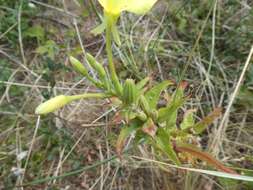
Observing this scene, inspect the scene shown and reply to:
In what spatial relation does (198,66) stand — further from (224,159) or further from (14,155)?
(14,155)

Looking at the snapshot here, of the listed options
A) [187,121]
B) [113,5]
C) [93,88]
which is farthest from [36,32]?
[113,5]

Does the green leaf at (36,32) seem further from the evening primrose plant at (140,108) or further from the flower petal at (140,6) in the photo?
the flower petal at (140,6)

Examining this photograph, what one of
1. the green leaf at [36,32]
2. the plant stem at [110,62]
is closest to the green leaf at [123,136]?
the plant stem at [110,62]

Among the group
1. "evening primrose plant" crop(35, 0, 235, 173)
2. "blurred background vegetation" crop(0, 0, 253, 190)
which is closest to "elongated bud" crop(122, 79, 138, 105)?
"evening primrose plant" crop(35, 0, 235, 173)

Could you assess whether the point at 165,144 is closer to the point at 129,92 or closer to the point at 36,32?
the point at 129,92

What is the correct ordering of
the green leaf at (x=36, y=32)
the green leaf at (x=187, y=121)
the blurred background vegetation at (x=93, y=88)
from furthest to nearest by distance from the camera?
1. the green leaf at (x=36, y=32)
2. the blurred background vegetation at (x=93, y=88)
3. the green leaf at (x=187, y=121)

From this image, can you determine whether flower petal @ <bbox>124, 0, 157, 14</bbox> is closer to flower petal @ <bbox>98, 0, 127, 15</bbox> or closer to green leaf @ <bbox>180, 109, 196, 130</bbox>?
flower petal @ <bbox>98, 0, 127, 15</bbox>

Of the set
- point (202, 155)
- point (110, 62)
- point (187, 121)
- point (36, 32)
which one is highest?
point (36, 32)
